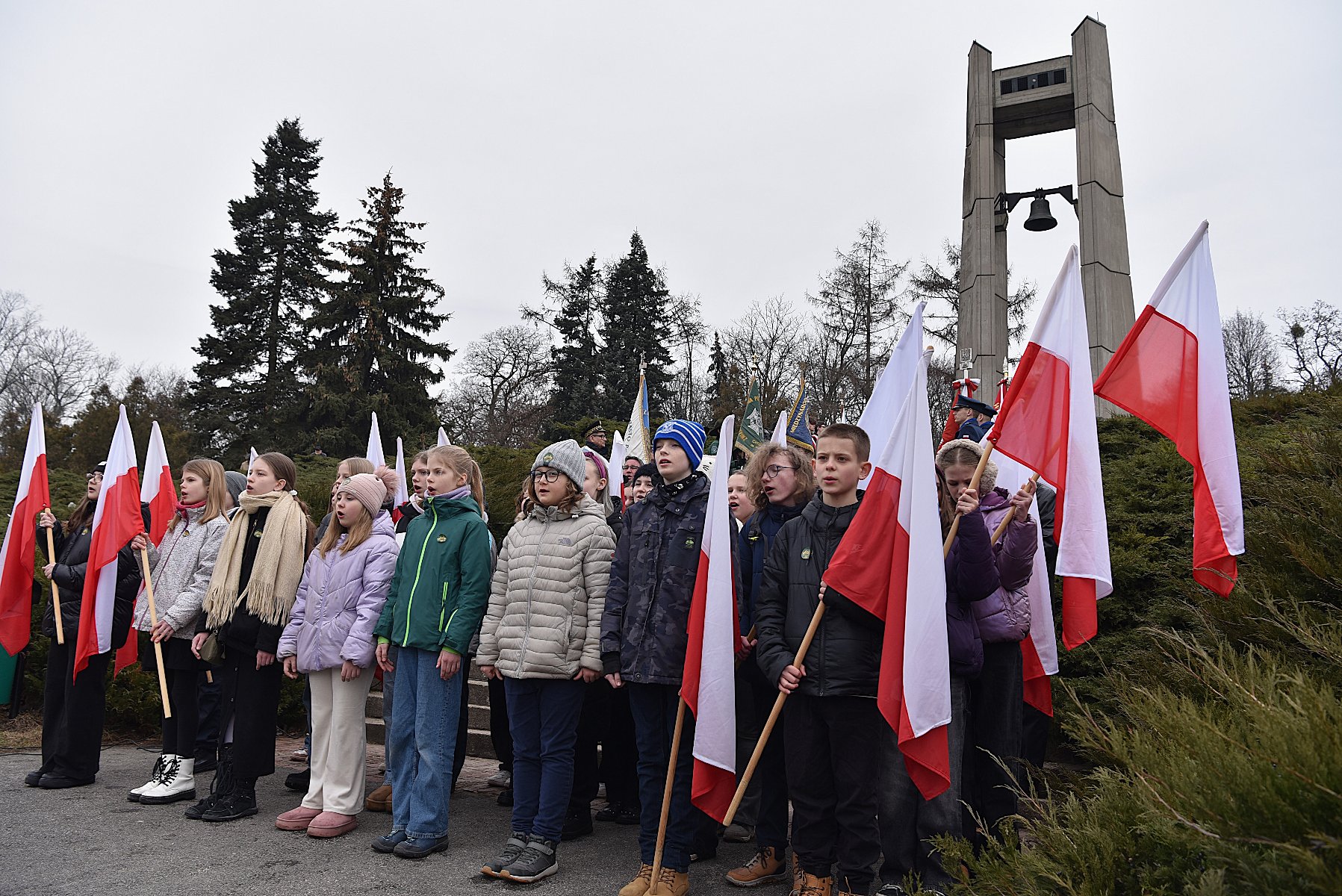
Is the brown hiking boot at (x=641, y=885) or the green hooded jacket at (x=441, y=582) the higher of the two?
the green hooded jacket at (x=441, y=582)

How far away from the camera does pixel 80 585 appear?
6641 mm

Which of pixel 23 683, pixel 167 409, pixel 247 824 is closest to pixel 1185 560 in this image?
pixel 247 824

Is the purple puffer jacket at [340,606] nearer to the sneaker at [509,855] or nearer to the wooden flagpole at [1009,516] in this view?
the sneaker at [509,855]

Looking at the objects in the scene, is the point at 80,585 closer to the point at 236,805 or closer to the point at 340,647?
the point at 236,805

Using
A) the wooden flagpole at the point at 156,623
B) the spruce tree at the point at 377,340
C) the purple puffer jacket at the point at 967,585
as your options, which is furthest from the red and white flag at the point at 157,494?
the spruce tree at the point at 377,340

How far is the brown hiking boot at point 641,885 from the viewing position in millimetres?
4379

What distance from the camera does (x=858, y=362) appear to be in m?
32.4

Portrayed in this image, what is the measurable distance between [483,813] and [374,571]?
174 centimetres

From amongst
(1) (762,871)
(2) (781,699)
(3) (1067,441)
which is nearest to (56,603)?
(1) (762,871)

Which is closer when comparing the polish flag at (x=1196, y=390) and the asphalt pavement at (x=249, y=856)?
the polish flag at (x=1196, y=390)

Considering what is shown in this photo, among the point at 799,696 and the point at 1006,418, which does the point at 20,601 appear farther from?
the point at 1006,418

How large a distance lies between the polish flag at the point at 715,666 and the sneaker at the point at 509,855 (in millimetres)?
939

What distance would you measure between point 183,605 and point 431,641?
1974 millimetres

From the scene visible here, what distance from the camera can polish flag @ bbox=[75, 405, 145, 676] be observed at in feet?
20.9
